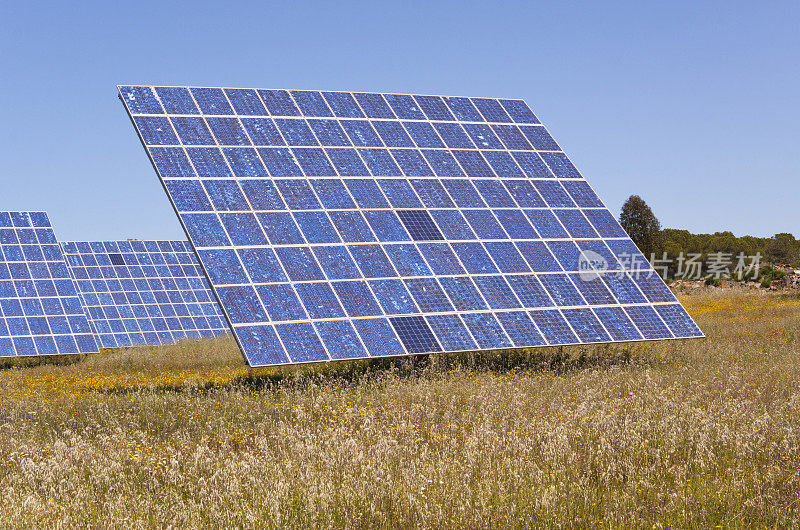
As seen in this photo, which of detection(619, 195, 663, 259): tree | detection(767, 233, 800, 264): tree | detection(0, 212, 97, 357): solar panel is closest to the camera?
detection(0, 212, 97, 357): solar panel

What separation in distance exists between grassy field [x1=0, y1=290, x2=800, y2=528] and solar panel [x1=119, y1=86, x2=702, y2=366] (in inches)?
41.0

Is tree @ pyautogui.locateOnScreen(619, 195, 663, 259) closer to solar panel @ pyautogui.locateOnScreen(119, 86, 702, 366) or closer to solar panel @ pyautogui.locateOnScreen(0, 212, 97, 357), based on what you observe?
solar panel @ pyautogui.locateOnScreen(119, 86, 702, 366)

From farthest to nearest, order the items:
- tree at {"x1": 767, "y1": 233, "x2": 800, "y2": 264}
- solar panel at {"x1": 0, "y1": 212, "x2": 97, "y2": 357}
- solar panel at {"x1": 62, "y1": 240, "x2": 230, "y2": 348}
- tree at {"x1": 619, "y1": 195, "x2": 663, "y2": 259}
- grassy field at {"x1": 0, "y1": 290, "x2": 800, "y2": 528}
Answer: tree at {"x1": 767, "y1": 233, "x2": 800, "y2": 264} < tree at {"x1": 619, "y1": 195, "x2": 663, "y2": 259} < solar panel at {"x1": 62, "y1": 240, "x2": 230, "y2": 348} < solar panel at {"x1": 0, "y1": 212, "x2": 97, "y2": 357} < grassy field at {"x1": 0, "y1": 290, "x2": 800, "y2": 528}

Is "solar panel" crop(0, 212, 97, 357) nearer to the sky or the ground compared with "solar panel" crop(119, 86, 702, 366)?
nearer to the ground

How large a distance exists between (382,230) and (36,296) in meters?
18.9

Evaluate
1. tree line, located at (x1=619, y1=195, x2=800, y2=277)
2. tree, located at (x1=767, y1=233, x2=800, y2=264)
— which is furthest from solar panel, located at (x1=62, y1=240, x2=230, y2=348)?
tree, located at (x1=767, y1=233, x2=800, y2=264)

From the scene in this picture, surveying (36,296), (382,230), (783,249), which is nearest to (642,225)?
(783,249)

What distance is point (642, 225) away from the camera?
59219 millimetres

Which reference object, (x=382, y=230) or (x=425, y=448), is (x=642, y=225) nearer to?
(x=382, y=230)

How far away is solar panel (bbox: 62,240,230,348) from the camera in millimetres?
37469

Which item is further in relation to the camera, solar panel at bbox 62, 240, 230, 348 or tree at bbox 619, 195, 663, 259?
tree at bbox 619, 195, 663, 259

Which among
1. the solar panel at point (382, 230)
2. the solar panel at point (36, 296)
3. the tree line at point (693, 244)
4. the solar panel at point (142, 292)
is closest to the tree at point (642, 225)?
the tree line at point (693, 244)

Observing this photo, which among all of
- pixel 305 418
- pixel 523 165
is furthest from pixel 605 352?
pixel 305 418

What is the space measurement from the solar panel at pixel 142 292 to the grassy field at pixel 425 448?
63.7 feet
